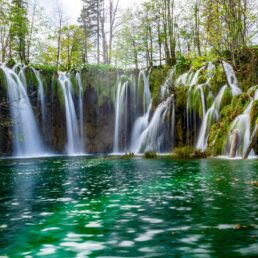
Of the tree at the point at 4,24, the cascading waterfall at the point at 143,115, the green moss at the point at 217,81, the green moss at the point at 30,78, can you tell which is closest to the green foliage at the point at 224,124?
the green moss at the point at 217,81

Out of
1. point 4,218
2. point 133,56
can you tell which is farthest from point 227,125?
point 133,56

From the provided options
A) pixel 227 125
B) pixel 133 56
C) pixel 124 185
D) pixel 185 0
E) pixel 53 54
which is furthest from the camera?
pixel 53 54

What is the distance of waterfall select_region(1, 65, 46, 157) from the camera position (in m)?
33.5

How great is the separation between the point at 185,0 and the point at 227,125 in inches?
719

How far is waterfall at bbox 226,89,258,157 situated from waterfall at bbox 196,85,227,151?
292 centimetres

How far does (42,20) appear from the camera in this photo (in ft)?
159

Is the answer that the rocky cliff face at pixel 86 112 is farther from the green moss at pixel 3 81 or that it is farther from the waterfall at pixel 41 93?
the green moss at pixel 3 81

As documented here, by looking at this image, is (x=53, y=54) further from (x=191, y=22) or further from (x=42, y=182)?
(x=42, y=182)

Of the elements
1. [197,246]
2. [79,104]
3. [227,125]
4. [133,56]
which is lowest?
[197,246]

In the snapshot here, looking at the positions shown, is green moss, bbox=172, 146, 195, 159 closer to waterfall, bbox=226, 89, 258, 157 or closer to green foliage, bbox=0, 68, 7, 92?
waterfall, bbox=226, 89, 258, 157

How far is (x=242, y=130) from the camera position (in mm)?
21812

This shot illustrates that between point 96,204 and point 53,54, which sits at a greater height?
point 53,54

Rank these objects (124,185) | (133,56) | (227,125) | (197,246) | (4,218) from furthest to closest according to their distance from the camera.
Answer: (133,56) → (227,125) → (124,185) → (4,218) → (197,246)

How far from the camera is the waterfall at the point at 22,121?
1318 inches
